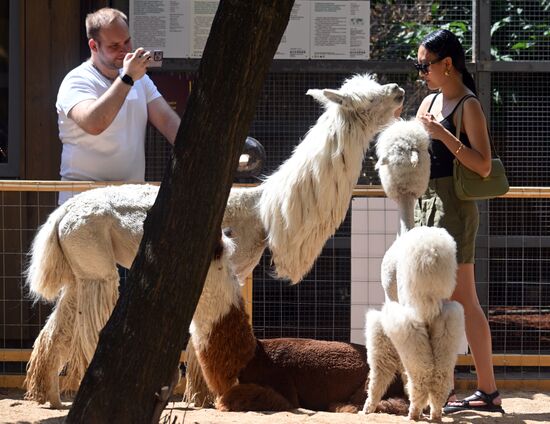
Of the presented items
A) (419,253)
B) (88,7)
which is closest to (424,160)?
(419,253)

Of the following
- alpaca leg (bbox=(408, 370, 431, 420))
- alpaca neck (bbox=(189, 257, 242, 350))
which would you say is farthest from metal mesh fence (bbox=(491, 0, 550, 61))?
alpaca leg (bbox=(408, 370, 431, 420))

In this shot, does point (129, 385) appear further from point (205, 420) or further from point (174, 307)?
point (205, 420)

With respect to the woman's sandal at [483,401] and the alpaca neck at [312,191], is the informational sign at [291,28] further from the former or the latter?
the woman's sandal at [483,401]

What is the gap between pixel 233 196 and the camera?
6.07 m

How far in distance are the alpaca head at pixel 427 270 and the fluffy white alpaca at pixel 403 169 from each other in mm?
204

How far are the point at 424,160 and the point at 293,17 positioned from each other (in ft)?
9.32

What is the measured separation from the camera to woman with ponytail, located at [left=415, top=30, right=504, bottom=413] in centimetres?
561

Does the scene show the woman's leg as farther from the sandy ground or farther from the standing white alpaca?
the standing white alpaca

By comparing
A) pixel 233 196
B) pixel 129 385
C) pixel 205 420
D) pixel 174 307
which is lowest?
pixel 205 420

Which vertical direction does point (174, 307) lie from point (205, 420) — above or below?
above

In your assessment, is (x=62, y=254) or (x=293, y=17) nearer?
(x=62, y=254)

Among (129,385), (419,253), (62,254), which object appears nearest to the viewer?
(129,385)

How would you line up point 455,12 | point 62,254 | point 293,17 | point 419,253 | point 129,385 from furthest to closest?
point 455,12
point 293,17
point 62,254
point 419,253
point 129,385

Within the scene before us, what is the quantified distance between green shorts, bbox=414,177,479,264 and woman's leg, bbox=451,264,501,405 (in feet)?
0.33
